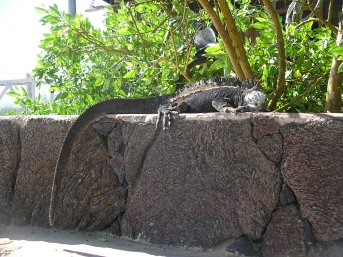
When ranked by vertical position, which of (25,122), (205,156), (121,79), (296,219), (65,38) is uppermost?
(65,38)

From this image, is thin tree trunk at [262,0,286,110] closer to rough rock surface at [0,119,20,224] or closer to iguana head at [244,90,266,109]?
iguana head at [244,90,266,109]

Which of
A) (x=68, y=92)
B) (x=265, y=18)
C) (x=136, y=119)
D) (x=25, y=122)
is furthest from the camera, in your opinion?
(x=68, y=92)

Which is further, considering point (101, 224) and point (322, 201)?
point (101, 224)

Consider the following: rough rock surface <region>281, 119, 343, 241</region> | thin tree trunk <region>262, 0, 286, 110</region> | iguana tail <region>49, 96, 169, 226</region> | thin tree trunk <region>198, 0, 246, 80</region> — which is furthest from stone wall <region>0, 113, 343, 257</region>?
thin tree trunk <region>262, 0, 286, 110</region>

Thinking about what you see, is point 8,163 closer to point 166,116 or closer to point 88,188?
point 88,188

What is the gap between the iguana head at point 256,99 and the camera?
3365mm

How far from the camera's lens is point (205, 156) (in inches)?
115

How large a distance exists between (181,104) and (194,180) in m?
1.02

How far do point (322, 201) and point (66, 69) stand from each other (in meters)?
3.75

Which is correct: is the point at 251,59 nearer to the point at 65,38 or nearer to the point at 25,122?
the point at 65,38

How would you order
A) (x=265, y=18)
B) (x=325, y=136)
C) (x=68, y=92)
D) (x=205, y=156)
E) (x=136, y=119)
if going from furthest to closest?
(x=68, y=92) → (x=265, y=18) → (x=136, y=119) → (x=205, y=156) → (x=325, y=136)

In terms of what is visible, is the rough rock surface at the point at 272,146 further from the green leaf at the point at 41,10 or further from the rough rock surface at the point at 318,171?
the green leaf at the point at 41,10

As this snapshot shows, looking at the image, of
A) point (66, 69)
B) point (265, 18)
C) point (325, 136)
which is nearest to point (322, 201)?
point (325, 136)

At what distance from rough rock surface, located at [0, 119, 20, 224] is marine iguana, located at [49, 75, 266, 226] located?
73cm
